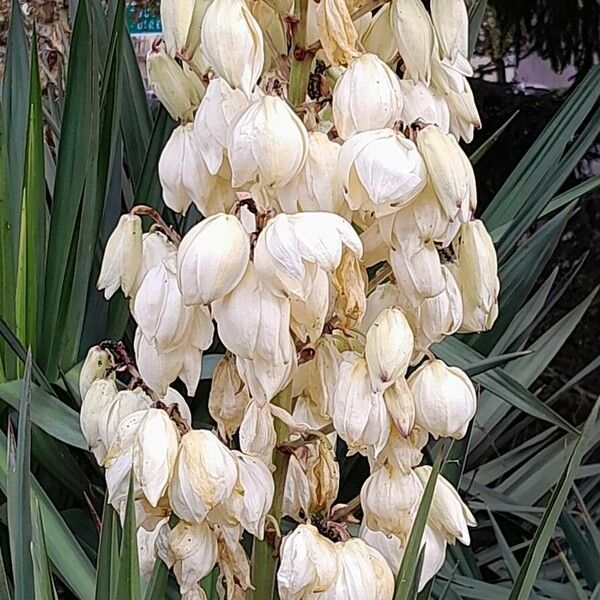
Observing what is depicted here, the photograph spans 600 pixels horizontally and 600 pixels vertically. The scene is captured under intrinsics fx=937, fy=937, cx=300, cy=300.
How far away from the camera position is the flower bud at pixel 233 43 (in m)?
0.48

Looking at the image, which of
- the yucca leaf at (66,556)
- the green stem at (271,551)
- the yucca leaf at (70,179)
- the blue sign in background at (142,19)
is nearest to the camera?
the green stem at (271,551)

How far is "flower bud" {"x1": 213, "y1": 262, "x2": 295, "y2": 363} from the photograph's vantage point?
0.47 m

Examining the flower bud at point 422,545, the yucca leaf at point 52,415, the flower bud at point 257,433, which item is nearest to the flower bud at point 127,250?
the flower bud at point 257,433

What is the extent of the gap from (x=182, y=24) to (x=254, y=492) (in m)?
0.26

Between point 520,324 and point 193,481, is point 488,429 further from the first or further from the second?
point 193,481

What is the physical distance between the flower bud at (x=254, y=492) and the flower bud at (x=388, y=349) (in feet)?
0.27

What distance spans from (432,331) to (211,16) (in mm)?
211

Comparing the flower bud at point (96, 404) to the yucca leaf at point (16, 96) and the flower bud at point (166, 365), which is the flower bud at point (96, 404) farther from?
the yucca leaf at point (16, 96)

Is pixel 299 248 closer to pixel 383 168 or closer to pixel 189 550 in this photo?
pixel 383 168

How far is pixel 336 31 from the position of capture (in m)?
0.50

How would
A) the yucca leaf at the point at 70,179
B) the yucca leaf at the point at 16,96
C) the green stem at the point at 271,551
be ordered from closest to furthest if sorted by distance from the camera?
the green stem at the point at 271,551
the yucca leaf at the point at 70,179
the yucca leaf at the point at 16,96

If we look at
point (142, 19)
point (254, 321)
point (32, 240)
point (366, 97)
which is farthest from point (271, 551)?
point (142, 19)

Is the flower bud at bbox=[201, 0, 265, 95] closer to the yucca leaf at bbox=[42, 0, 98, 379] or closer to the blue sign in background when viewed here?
the yucca leaf at bbox=[42, 0, 98, 379]

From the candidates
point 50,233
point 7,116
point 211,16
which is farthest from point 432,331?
point 7,116
